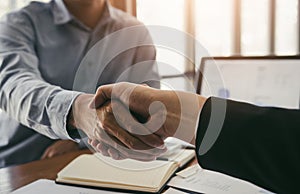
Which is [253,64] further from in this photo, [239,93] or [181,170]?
[181,170]

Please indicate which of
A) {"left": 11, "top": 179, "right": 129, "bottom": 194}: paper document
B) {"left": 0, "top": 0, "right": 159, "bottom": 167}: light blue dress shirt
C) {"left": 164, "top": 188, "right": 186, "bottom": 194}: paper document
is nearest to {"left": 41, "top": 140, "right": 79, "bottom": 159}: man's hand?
{"left": 0, "top": 0, "right": 159, "bottom": 167}: light blue dress shirt

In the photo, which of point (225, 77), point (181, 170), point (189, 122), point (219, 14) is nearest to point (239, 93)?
point (225, 77)

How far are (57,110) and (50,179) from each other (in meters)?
0.16

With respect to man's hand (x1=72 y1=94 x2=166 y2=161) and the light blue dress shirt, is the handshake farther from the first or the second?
the light blue dress shirt

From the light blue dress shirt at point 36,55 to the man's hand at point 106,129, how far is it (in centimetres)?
17

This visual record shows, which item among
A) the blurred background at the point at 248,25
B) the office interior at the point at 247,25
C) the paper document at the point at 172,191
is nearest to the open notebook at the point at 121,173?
the paper document at the point at 172,191

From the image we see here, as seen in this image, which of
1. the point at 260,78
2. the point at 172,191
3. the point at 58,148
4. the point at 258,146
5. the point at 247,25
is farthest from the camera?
the point at 247,25

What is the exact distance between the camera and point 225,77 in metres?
0.94

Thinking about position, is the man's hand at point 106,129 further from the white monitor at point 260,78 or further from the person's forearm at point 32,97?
the white monitor at point 260,78

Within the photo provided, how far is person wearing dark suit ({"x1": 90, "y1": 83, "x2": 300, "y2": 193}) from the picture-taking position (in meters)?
0.37

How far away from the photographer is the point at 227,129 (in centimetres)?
40

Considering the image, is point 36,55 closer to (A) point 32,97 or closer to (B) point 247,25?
(A) point 32,97

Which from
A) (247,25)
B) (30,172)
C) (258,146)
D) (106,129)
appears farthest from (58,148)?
(247,25)

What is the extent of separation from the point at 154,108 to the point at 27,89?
246 millimetres
